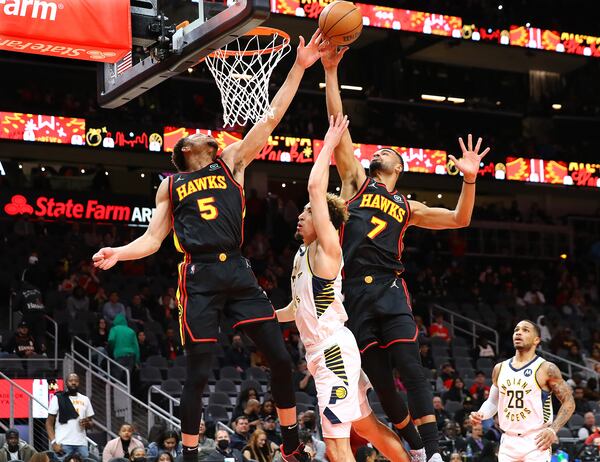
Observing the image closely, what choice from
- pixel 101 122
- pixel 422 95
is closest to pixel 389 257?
pixel 101 122

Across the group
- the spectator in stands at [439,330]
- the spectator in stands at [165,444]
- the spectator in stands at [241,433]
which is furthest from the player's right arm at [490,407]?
the spectator in stands at [439,330]

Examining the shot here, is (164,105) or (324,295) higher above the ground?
(164,105)

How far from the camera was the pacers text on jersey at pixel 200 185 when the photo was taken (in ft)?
25.2

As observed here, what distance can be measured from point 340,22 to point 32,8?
2497mm

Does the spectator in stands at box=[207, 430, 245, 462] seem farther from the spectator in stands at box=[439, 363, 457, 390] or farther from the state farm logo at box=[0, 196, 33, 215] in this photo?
the state farm logo at box=[0, 196, 33, 215]

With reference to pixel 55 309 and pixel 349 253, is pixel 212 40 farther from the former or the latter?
pixel 55 309

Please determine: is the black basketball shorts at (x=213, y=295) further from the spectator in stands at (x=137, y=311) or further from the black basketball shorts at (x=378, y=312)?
the spectator in stands at (x=137, y=311)

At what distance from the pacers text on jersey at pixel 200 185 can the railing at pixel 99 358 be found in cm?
938

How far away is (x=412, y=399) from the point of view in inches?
316

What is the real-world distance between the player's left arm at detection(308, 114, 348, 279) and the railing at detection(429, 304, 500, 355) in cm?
1642

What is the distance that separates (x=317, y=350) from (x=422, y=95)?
73.3 feet

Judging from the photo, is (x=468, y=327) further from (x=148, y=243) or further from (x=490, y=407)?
(x=148, y=243)

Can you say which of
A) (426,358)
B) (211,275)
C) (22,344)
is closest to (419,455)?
(211,275)

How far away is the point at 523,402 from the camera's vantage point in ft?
32.7
